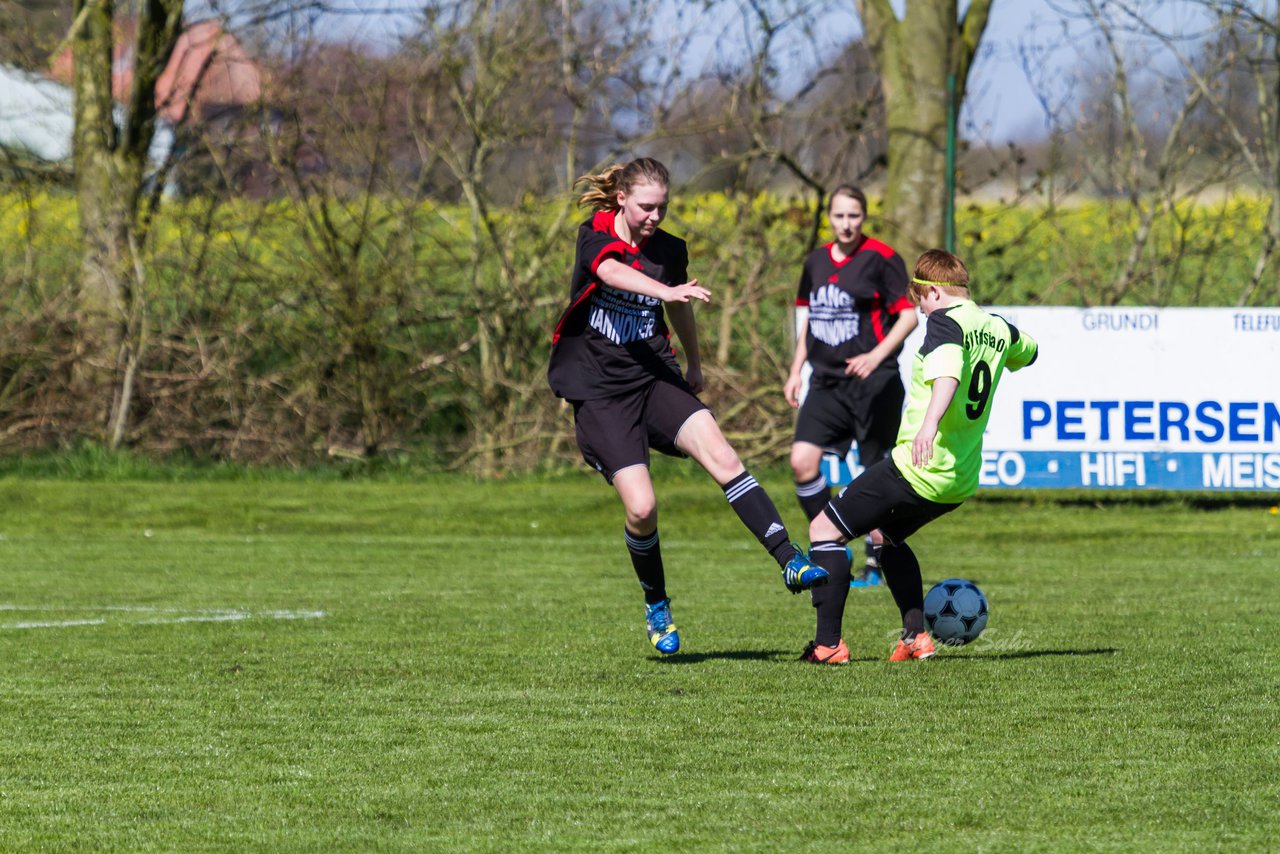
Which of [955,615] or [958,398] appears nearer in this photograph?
[958,398]

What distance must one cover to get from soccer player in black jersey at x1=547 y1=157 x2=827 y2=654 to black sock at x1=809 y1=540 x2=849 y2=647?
8.1 inches

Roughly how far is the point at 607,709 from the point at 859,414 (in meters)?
4.27

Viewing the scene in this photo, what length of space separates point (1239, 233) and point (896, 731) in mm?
12767

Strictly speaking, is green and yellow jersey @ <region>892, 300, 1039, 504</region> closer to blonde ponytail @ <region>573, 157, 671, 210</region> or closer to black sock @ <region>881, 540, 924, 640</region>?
black sock @ <region>881, 540, 924, 640</region>

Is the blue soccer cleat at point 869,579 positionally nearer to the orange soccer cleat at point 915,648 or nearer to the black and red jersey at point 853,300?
the black and red jersey at point 853,300

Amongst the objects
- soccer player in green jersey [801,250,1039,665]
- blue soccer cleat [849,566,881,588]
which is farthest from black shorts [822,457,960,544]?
blue soccer cleat [849,566,881,588]

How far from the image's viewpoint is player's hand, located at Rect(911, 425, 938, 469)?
6.29m

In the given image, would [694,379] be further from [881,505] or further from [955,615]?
[955,615]

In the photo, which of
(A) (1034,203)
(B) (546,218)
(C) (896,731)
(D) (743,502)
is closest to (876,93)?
(A) (1034,203)

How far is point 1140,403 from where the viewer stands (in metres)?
13.3

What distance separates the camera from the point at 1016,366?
681 cm

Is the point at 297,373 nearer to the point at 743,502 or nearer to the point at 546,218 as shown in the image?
the point at 546,218

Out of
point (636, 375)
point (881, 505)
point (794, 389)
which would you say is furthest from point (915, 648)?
point (794, 389)

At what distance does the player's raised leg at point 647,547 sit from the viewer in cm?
694
